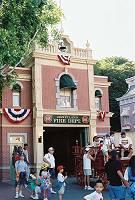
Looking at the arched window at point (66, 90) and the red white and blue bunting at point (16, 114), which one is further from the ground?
the arched window at point (66, 90)

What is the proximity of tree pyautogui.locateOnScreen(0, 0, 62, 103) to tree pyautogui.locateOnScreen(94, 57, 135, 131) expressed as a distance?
25798 millimetres

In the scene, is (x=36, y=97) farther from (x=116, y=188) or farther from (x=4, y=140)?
(x=116, y=188)

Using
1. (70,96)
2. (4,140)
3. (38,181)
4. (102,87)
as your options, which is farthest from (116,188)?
(102,87)

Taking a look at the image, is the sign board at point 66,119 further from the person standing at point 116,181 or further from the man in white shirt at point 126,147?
the person standing at point 116,181

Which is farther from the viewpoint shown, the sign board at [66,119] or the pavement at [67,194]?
the sign board at [66,119]

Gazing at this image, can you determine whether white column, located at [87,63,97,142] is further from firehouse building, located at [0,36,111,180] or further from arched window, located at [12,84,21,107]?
arched window, located at [12,84,21,107]

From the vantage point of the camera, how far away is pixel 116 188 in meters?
9.01

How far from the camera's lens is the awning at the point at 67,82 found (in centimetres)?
A: 2375

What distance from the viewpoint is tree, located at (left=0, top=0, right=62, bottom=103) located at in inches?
→ 598

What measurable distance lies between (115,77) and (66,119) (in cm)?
2330

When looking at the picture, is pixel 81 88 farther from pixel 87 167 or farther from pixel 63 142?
pixel 87 167

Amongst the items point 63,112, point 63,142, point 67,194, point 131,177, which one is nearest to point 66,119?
point 63,112

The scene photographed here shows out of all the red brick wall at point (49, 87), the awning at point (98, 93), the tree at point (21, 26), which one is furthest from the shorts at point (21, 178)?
the awning at point (98, 93)

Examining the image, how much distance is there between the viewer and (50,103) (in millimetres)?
23484
